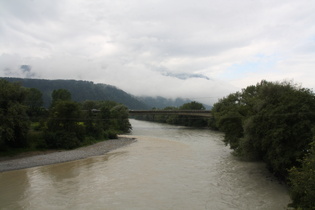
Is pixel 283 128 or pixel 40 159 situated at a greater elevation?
pixel 283 128

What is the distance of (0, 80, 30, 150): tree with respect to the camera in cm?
3105

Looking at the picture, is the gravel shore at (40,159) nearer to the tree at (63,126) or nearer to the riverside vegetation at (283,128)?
the tree at (63,126)

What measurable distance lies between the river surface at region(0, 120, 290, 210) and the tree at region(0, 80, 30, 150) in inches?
264

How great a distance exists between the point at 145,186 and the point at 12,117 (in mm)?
21411

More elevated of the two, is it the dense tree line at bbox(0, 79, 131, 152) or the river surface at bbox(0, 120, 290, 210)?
the dense tree line at bbox(0, 79, 131, 152)

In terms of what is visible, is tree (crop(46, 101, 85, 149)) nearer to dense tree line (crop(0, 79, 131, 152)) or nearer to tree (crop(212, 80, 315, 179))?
dense tree line (crop(0, 79, 131, 152))

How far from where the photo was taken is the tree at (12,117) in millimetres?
31047

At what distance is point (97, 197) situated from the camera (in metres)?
19.1

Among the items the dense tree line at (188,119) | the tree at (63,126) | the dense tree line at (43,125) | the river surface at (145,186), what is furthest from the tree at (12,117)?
the dense tree line at (188,119)

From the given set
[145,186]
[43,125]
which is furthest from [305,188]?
[43,125]

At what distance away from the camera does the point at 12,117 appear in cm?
3183

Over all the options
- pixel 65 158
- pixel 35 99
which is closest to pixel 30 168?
pixel 65 158

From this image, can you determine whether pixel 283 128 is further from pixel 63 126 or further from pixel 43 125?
pixel 43 125

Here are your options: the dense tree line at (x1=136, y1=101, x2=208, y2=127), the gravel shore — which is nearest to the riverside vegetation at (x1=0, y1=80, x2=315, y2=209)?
the gravel shore
